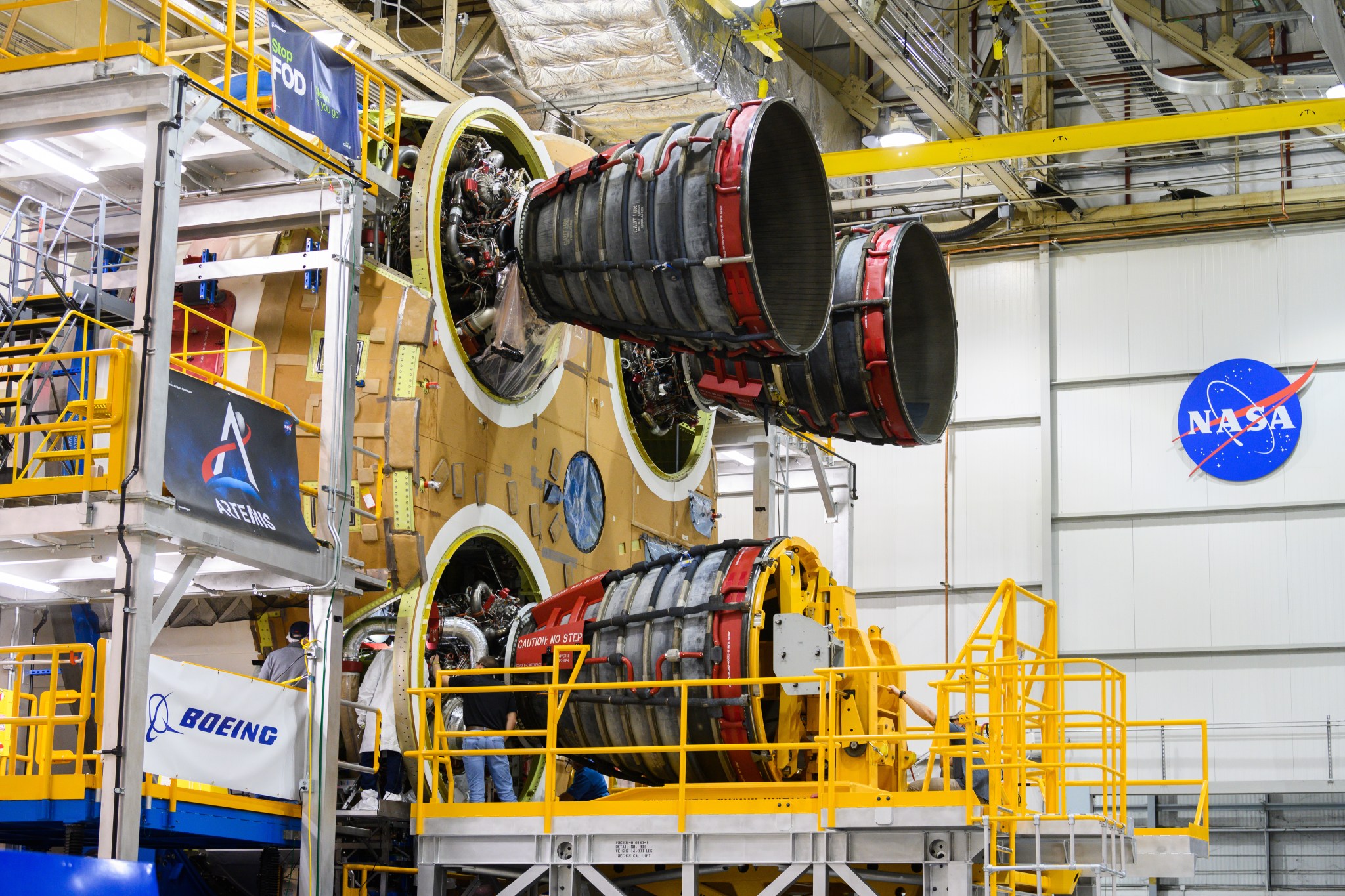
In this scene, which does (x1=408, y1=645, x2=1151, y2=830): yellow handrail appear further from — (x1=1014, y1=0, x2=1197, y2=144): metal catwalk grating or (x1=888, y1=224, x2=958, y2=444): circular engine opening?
(x1=1014, y1=0, x2=1197, y2=144): metal catwalk grating

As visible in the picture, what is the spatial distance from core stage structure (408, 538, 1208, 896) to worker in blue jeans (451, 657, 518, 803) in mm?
208

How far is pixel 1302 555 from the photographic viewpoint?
30.4 meters

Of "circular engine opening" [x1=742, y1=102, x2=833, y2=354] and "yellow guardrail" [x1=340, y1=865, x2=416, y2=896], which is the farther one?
"circular engine opening" [x1=742, y1=102, x2=833, y2=354]

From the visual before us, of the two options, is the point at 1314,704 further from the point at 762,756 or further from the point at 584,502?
the point at 762,756

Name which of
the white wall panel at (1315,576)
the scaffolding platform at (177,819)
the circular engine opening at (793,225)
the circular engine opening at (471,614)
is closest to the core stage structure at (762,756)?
the circular engine opening at (471,614)

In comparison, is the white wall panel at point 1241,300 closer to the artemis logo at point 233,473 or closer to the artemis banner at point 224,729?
the artemis banner at point 224,729

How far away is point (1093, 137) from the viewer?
29234 millimetres

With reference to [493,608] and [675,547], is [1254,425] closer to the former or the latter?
[675,547]

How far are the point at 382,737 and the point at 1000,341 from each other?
20637 millimetres

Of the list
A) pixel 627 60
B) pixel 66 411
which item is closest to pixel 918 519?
pixel 627 60

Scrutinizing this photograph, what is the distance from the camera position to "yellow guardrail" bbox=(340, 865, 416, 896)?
15.3 m

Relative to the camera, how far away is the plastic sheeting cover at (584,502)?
66.6 feet

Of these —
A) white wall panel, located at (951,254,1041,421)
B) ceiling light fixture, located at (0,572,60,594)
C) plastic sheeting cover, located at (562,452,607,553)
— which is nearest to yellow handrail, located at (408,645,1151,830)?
ceiling light fixture, located at (0,572,60,594)

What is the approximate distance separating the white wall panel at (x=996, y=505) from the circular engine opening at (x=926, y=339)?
1307 cm
